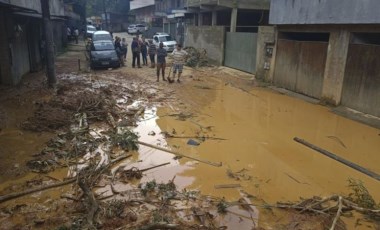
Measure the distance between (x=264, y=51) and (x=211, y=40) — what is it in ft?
28.4

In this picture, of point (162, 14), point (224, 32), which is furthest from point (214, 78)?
point (162, 14)

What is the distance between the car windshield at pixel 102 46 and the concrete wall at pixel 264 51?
8.96 m

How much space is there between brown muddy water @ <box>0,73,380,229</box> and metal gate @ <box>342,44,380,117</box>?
2.64 ft

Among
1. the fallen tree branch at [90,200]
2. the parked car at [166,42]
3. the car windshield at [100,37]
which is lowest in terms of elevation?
the fallen tree branch at [90,200]

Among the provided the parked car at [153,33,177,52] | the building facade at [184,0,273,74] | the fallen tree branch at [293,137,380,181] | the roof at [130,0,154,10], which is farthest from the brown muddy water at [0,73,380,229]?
the roof at [130,0,154,10]

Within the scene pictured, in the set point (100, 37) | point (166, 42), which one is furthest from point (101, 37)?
point (166, 42)

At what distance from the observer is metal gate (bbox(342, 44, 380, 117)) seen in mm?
10242

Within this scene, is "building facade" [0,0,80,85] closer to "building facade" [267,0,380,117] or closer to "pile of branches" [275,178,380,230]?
"pile of branches" [275,178,380,230]

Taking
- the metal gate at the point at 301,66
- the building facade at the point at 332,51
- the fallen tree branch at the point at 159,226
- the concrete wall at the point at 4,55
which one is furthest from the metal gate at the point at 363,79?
the concrete wall at the point at 4,55

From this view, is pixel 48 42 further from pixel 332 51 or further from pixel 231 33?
pixel 231 33

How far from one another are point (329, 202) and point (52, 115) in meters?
7.32

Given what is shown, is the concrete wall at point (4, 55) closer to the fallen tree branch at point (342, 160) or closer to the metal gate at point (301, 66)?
the fallen tree branch at point (342, 160)

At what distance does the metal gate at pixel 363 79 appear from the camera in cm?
1024

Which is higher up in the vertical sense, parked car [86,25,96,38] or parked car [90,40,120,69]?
parked car [86,25,96,38]
